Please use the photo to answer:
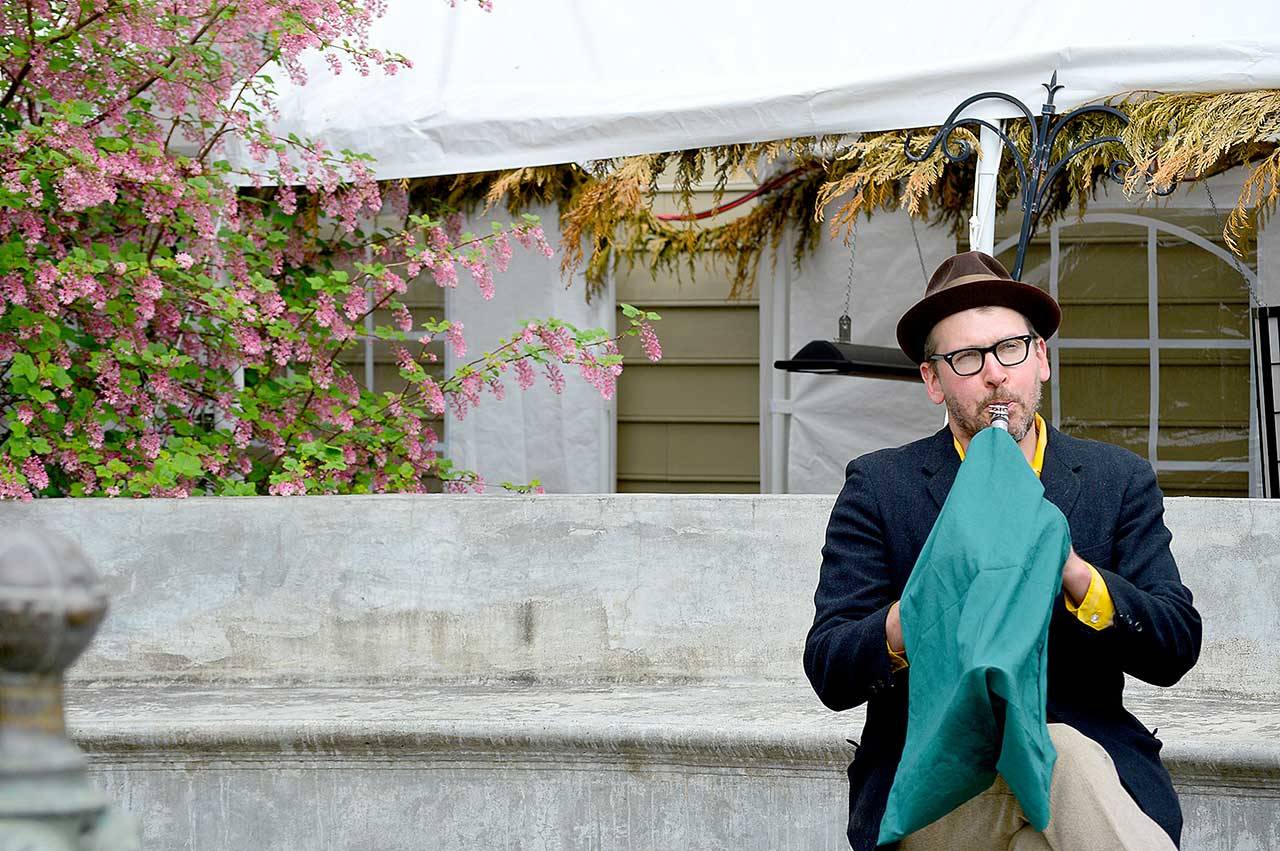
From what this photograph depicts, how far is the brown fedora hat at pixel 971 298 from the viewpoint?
6.87ft

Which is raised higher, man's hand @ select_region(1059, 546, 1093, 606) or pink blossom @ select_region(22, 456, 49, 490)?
pink blossom @ select_region(22, 456, 49, 490)

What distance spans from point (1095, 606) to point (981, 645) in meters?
0.25

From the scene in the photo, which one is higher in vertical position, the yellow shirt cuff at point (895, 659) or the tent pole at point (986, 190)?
the tent pole at point (986, 190)

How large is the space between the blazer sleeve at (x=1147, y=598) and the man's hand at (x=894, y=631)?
0.86 ft

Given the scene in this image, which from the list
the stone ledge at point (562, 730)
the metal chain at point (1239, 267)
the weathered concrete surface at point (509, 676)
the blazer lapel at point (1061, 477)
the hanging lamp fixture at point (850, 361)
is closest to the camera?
A: the blazer lapel at point (1061, 477)

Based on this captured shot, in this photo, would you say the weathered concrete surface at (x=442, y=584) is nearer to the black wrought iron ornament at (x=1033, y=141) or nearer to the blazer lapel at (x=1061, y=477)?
the black wrought iron ornament at (x=1033, y=141)

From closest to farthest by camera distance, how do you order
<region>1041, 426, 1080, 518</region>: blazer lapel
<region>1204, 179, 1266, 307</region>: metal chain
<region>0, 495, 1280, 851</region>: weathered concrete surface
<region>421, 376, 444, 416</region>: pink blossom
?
1. <region>1041, 426, 1080, 518</region>: blazer lapel
2. <region>0, 495, 1280, 851</region>: weathered concrete surface
3. <region>421, 376, 444, 416</region>: pink blossom
4. <region>1204, 179, 1266, 307</region>: metal chain

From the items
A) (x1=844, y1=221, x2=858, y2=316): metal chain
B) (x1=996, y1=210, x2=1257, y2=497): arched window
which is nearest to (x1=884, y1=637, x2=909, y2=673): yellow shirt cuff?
(x1=844, y1=221, x2=858, y2=316): metal chain

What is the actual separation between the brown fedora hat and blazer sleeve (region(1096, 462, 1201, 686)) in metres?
0.28

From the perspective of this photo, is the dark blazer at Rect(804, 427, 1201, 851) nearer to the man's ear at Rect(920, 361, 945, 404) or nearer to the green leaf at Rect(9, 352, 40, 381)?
the man's ear at Rect(920, 361, 945, 404)

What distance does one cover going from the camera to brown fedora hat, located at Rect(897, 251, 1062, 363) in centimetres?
209

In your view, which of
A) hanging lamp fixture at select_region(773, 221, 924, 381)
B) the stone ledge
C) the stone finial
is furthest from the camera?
hanging lamp fixture at select_region(773, 221, 924, 381)

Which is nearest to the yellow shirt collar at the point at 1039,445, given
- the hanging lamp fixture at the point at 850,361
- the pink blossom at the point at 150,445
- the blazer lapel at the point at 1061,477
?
the blazer lapel at the point at 1061,477

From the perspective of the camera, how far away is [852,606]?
6.83ft
